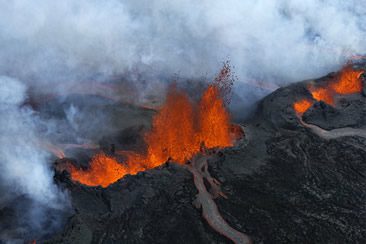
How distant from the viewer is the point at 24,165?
1983 centimetres

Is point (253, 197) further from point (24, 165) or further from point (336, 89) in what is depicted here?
point (336, 89)

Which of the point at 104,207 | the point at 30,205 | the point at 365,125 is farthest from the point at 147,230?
the point at 365,125

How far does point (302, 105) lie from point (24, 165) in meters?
16.1

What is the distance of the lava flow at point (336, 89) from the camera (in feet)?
88.7

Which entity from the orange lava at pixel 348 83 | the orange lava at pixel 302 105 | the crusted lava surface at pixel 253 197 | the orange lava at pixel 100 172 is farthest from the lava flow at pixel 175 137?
the orange lava at pixel 348 83

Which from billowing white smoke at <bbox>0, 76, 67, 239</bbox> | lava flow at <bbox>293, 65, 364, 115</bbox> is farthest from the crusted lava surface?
lava flow at <bbox>293, 65, 364, 115</bbox>

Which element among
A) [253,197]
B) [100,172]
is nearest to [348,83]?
[253,197]

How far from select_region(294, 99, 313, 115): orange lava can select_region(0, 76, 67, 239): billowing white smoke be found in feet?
47.1

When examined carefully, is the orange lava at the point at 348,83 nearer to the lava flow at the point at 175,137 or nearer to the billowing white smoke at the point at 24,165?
the lava flow at the point at 175,137

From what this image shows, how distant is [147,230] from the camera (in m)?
17.5

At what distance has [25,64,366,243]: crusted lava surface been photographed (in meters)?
17.5

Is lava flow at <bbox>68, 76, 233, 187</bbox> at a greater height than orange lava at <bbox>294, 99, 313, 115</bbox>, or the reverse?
orange lava at <bbox>294, 99, 313, 115</bbox>

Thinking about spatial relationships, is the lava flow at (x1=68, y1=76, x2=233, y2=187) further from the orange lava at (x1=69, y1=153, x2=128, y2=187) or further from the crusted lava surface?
the crusted lava surface

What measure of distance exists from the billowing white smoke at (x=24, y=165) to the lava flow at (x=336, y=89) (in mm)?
14661
